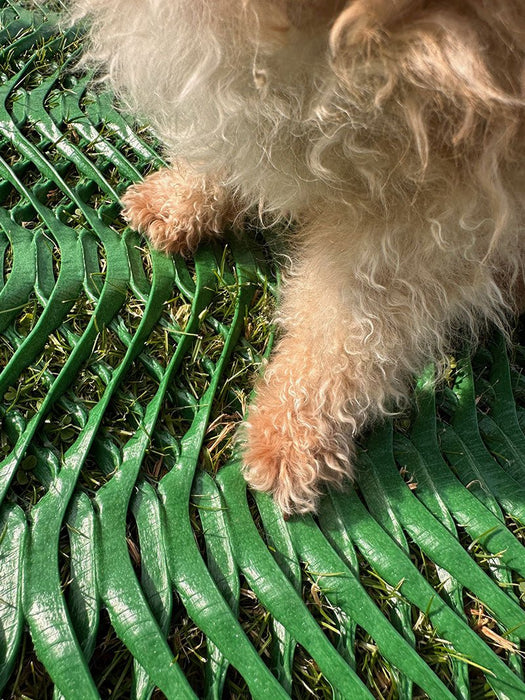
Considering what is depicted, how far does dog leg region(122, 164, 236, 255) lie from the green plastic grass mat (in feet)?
0.18

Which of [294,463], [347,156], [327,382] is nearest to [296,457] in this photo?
[294,463]

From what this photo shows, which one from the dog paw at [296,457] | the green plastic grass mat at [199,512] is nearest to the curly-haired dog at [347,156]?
the dog paw at [296,457]

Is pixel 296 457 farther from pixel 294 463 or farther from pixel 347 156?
pixel 347 156

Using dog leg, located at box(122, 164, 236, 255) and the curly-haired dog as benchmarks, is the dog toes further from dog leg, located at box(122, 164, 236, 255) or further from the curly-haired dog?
dog leg, located at box(122, 164, 236, 255)

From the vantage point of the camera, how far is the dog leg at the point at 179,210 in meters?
1.66

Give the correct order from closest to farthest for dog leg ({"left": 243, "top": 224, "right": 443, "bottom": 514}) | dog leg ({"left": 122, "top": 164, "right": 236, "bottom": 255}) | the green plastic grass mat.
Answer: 1. the green plastic grass mat
2. dog leg ({"left": 243, "top": 224, "right": 443, "bottom": 514})
3. dog leg ({"left": 122, "top": 164, "right": 236, "bottom": 255})

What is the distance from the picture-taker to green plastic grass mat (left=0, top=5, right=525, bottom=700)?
3.80ft

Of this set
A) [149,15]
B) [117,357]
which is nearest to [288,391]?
[117,357]

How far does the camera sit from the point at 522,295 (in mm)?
1561

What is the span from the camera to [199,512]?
134cm

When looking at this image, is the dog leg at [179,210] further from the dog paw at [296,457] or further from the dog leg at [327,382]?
the dog paw at [296,457]

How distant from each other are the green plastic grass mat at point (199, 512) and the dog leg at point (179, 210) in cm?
5

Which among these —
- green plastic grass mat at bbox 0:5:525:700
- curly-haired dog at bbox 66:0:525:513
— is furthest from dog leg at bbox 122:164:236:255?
curly-haired dog at bbox 66:0:525:513

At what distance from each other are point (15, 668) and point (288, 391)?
76 cm
